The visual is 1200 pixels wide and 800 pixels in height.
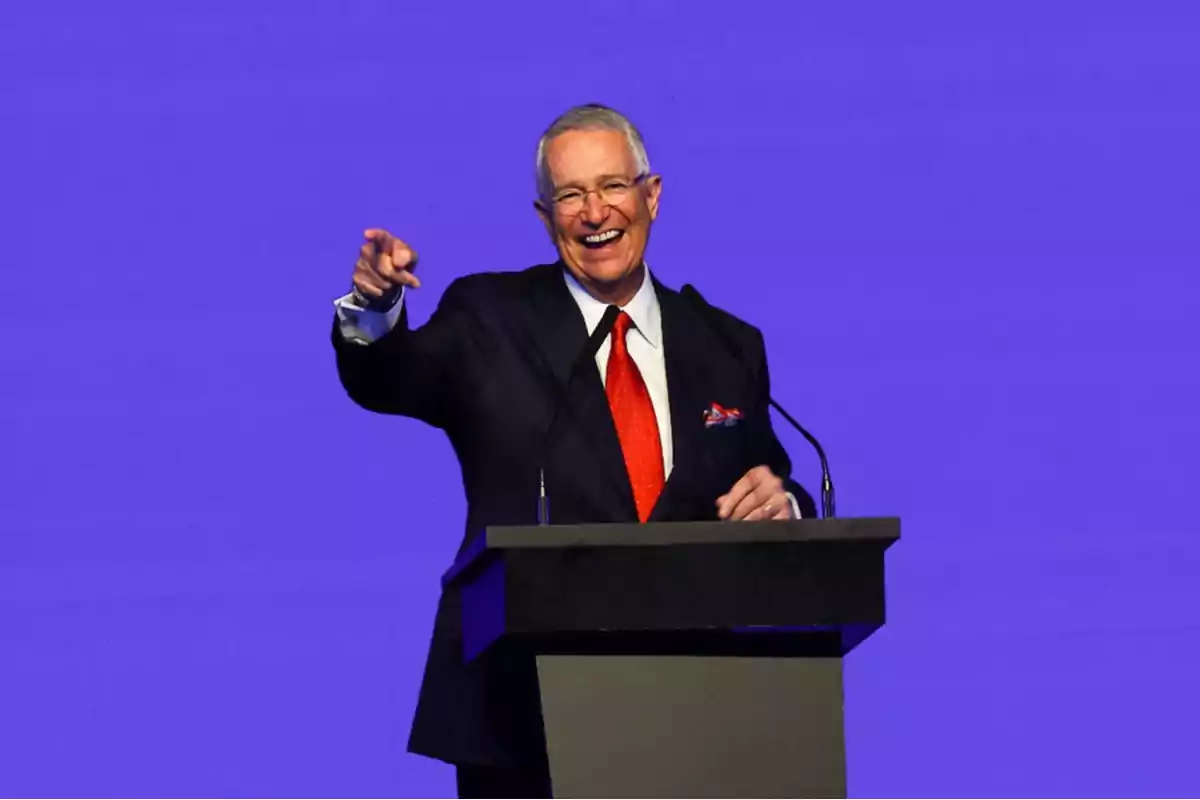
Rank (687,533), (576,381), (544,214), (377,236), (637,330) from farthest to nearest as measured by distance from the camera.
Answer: (544,214), (637,330), (576,381), (377,236), (687,533)

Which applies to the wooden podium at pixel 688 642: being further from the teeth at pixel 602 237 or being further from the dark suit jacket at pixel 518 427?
the teeth at pixel 602 237

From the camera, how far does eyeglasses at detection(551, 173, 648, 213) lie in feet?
9.84

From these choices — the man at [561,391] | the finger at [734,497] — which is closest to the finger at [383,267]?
the man at [561,391]

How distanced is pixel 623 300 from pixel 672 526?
724mm

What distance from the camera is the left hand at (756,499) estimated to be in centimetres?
261

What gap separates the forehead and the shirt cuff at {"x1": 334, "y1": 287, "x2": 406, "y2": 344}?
0.35 m

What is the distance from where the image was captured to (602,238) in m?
2.99

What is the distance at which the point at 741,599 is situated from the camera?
236 cm

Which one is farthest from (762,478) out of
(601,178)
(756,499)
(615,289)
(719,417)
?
(601,178)

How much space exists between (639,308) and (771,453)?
274mm

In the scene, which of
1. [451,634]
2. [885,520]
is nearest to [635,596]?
[885,520]

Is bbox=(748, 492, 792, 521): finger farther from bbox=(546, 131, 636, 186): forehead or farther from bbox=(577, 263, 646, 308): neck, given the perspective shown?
bbox=(546, 131, 636, 186): forehead

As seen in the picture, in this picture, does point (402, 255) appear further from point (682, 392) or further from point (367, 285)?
point (682, 392)

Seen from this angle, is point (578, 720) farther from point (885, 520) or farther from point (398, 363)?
point (398, 363)
